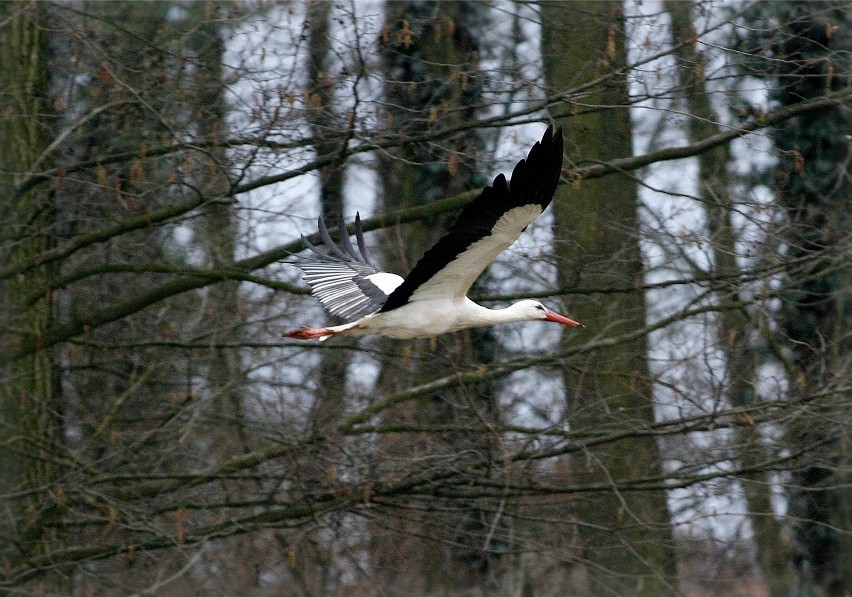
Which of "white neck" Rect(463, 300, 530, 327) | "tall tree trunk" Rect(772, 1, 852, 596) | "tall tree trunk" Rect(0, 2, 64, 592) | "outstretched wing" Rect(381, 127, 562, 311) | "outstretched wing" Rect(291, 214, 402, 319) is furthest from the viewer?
"tall tree trunk" Rect(0, 2, 64, 592)

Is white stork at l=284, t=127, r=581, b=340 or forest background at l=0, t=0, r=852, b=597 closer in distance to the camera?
white stork at l=284, t=127, r=581, b=340

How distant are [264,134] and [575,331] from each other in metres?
2.83

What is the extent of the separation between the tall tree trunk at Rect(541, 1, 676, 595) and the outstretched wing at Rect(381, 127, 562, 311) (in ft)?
4.01

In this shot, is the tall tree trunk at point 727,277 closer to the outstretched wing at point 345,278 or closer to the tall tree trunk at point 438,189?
the tall tree trunk at point 438,189

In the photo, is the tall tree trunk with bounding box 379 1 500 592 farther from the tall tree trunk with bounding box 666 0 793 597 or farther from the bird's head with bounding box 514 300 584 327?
the tall tree trunk with bounding box 666 0 793 597

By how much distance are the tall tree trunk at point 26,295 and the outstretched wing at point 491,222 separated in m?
2.57

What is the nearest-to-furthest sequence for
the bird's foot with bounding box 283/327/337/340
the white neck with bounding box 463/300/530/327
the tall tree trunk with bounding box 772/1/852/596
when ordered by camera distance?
the bird's foot with bounding box 283/327/337/340, the white neck with bounding box 463/300/530/327, the tall tree trunk with bounding box 772/1/852/596

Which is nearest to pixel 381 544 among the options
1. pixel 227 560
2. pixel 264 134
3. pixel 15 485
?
pixel 227 560

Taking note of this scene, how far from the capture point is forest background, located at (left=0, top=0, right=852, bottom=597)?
710 centimetres

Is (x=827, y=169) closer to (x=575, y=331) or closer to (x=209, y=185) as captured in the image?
(x=575, y=331)

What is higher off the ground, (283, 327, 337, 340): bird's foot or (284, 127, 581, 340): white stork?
(284, 127, 581, 340): white stork

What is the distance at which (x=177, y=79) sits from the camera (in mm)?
7266

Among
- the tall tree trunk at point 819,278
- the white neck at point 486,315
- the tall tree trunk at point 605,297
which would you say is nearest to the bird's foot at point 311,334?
the white neck at point 486,315

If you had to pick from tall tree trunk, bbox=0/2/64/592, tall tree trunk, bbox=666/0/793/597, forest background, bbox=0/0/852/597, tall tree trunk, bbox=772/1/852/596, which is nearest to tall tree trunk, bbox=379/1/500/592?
forest background, bbox=0/0/852/597
